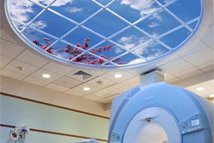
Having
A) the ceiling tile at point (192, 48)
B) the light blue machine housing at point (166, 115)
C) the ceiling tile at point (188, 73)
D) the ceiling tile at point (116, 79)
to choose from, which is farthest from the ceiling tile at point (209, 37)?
the light blue machine housing at point (166, 115)

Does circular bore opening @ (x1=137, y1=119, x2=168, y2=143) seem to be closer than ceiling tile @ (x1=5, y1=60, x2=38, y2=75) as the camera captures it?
Yes

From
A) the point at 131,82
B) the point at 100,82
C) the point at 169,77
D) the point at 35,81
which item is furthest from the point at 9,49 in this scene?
the point at 169,77

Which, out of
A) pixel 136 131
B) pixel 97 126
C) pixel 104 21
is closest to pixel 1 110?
pixel 97 126

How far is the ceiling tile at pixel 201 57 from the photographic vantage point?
454 centimetres

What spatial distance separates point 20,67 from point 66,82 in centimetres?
110

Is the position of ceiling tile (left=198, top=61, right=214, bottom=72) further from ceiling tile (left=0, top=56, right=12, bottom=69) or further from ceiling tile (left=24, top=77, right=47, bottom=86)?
ceiling tile (left=0, top=56, right=12, bottom=69)

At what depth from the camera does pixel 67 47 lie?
483cm

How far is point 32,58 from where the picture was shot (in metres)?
5.05

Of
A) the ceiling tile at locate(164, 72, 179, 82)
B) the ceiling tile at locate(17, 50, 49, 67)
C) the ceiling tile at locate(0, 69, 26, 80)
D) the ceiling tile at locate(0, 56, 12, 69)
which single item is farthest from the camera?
the ceiling tile at locate(0, 69, 26, 80)

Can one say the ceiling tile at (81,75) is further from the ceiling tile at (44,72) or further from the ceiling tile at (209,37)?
the ceiling tile at (209,37)

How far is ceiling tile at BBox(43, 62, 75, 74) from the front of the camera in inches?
207

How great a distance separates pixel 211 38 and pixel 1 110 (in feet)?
14.1

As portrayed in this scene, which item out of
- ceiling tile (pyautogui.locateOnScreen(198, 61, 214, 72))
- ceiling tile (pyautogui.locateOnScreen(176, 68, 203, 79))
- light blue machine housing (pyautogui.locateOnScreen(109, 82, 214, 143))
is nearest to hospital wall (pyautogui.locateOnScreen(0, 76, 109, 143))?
ceiling tile (pyautogui.locateOnScreen(176, 68, 203, 79))

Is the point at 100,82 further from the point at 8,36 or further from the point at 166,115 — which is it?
the point at 166,115
